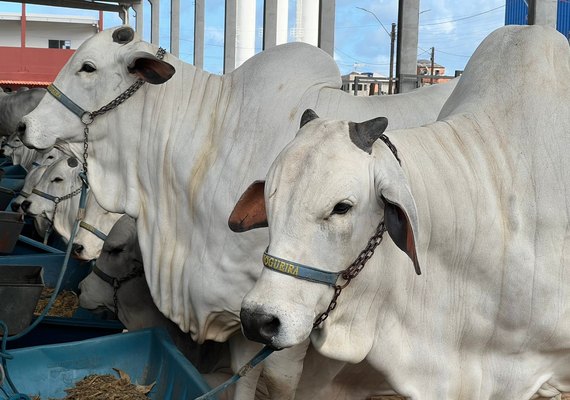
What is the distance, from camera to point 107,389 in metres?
3.67

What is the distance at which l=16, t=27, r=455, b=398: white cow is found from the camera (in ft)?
11.2

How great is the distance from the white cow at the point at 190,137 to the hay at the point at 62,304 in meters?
1.98

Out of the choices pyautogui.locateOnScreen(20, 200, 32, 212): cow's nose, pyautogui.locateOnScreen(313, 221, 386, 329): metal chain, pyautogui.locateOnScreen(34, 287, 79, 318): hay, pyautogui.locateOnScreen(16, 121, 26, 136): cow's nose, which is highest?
pyautogui.locateOnScreen(16, 121, 26, 136): cow's nose

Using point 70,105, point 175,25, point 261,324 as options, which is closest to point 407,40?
point 70,105

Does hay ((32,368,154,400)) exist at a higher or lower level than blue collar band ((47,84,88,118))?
lower

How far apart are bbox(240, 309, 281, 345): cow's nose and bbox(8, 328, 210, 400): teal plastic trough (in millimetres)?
1469

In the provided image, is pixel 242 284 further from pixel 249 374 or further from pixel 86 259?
pixel 86 259

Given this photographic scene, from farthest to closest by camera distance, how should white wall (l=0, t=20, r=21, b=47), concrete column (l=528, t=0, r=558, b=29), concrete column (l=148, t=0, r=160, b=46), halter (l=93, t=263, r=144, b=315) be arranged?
1. white wall (l=0, t=20, r=21, b=47)
2. concrete column (l=148, t=0, r=160, b=46)
3. halter (l=93, t=263, r=144, b=315)
4. concrete column (l=528, t=0, r=558, b=29)

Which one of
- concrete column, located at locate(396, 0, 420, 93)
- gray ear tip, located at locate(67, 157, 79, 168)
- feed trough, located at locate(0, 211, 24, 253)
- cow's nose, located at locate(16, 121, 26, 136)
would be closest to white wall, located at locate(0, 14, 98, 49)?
gray ear tip, located at locate(67, 157, 79, 168)

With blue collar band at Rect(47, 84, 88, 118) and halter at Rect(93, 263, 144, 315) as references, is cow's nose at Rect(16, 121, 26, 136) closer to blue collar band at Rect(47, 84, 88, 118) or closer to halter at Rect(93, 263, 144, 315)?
blue collar band at Rect(47, 84, 88, 118)

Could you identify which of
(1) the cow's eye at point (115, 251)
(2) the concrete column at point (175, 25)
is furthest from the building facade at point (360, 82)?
(2) the concrete column at point (175, 25)

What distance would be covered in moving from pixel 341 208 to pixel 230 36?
354 inches

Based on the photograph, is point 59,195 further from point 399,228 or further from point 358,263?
point 399,228

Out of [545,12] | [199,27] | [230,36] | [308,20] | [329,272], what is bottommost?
[329,272]
